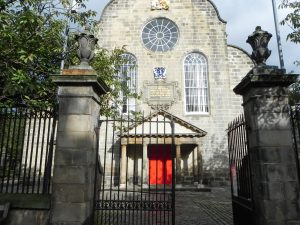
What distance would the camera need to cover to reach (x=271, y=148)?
19.2 ft

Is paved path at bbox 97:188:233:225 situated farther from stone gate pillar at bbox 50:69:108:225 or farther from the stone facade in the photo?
the stone facade

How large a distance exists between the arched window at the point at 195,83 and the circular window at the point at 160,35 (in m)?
1.90

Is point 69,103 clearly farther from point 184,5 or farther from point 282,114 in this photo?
point 184,5

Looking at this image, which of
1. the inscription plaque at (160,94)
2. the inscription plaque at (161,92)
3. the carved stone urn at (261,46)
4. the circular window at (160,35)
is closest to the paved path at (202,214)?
the carved stone urn at (261,46)

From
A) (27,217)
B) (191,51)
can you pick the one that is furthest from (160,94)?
(27,217)

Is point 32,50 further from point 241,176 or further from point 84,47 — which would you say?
point 241,176

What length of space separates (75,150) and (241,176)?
12.8 feet

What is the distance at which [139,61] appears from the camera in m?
22.2

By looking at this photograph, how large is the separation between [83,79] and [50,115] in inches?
50.4

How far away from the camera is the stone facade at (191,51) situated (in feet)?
69.0

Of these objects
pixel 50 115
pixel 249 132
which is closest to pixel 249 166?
pixel 249 132

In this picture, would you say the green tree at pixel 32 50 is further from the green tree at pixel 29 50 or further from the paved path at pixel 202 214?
the paved path at pixel 202 214

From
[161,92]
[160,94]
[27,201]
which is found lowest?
[27,201]

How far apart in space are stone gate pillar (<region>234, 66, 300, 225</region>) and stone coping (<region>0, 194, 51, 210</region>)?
4.29 m
